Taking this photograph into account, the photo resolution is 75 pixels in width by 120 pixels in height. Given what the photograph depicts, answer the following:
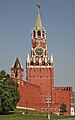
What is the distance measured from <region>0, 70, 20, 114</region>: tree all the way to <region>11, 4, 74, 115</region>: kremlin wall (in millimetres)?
29162

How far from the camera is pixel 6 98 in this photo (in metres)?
63.8

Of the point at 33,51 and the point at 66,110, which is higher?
the point at 33,51

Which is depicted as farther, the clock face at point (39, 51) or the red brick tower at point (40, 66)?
the clock face at point (39, 51)

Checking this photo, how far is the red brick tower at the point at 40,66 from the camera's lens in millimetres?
108438

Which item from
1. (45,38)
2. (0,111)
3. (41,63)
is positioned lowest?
(0,111)

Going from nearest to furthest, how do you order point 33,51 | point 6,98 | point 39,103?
point 6,98 → point 39,103 → point 33,51

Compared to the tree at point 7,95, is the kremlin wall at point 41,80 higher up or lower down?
higher up

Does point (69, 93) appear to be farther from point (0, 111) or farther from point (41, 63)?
point (0, 111)

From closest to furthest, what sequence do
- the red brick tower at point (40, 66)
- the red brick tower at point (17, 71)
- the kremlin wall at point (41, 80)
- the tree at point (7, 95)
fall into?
the tree at point (7, 95) < the red brick tower at point (17, 71) < the kremlin wall at point (41, 80) < the red brick tower at point (40, 66)

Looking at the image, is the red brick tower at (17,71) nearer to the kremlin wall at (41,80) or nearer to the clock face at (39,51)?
the kremlin wall at (41,80)

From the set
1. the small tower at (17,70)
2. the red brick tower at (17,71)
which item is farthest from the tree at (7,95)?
the small tower at (17,70)

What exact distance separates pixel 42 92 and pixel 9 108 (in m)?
43.9

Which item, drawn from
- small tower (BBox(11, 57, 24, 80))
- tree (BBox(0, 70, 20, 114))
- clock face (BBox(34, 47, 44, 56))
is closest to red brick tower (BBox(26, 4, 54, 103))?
clock face (BBox(34, 47, 44, 56))

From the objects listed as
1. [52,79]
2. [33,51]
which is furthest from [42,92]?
[33,51]
